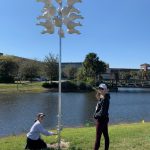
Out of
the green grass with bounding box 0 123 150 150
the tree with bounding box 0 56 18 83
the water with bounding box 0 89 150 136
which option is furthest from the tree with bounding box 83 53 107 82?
the green grass with bounding box 0 123 150 150

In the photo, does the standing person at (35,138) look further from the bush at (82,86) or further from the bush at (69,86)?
the bush at (82,86)

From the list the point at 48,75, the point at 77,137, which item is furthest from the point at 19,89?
the point at 77,137

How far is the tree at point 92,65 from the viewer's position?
449 ft

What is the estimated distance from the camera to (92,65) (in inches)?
5399

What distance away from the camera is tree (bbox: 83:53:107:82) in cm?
13675

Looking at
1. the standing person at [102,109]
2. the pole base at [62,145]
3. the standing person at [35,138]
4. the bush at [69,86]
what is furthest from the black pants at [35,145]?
the bush at [69,86]

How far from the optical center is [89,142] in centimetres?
1364

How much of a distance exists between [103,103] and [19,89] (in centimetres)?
8958

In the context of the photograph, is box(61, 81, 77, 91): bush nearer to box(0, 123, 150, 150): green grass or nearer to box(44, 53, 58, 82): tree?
box(44, 53, 58, 82): tree

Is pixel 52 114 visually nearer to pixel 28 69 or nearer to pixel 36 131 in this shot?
pixel 36 131

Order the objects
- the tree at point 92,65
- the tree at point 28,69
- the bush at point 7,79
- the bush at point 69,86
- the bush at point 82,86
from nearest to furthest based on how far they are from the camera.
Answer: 1. the bush at point 69,86
2. the bush at point 7,79
3. the bush at point 82,86
4. the tree at point 28,69
5. the tree at point 92,65

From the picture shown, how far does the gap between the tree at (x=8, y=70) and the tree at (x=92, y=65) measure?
2767cm

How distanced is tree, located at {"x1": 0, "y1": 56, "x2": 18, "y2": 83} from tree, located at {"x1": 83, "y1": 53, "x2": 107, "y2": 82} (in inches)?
1089

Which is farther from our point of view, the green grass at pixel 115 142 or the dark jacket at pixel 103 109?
the green grass at pixel 115 142
